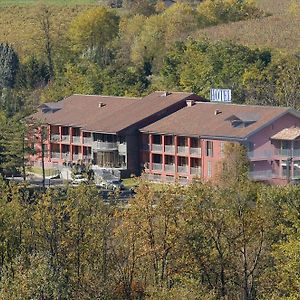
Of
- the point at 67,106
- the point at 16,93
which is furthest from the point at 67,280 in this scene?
the point at 16,93

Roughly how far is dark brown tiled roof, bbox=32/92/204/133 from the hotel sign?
5.19 ft

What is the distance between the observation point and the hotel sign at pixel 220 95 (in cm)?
6914

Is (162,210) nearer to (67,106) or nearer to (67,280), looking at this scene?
(67,280)

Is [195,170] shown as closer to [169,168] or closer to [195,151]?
[195,151]

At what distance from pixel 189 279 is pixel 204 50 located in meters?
49.1

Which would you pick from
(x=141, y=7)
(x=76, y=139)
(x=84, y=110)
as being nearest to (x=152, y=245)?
(x=76, y=139)

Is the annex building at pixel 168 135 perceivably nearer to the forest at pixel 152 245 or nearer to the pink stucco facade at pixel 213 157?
the pink stucco facade at pixel 213 157

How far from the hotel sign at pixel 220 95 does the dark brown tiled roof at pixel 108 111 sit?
158 centimetres

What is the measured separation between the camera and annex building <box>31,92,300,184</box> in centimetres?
6119

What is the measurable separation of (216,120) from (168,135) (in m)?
2.60

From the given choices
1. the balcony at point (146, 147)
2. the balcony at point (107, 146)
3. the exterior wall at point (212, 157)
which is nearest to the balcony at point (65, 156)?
the balcony at point (107, 146)

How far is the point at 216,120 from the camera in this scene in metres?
63.6

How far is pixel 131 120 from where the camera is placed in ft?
218

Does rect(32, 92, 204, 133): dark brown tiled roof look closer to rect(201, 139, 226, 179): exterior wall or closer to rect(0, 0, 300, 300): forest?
rect(201, 139, 226, 179): exterior wall
